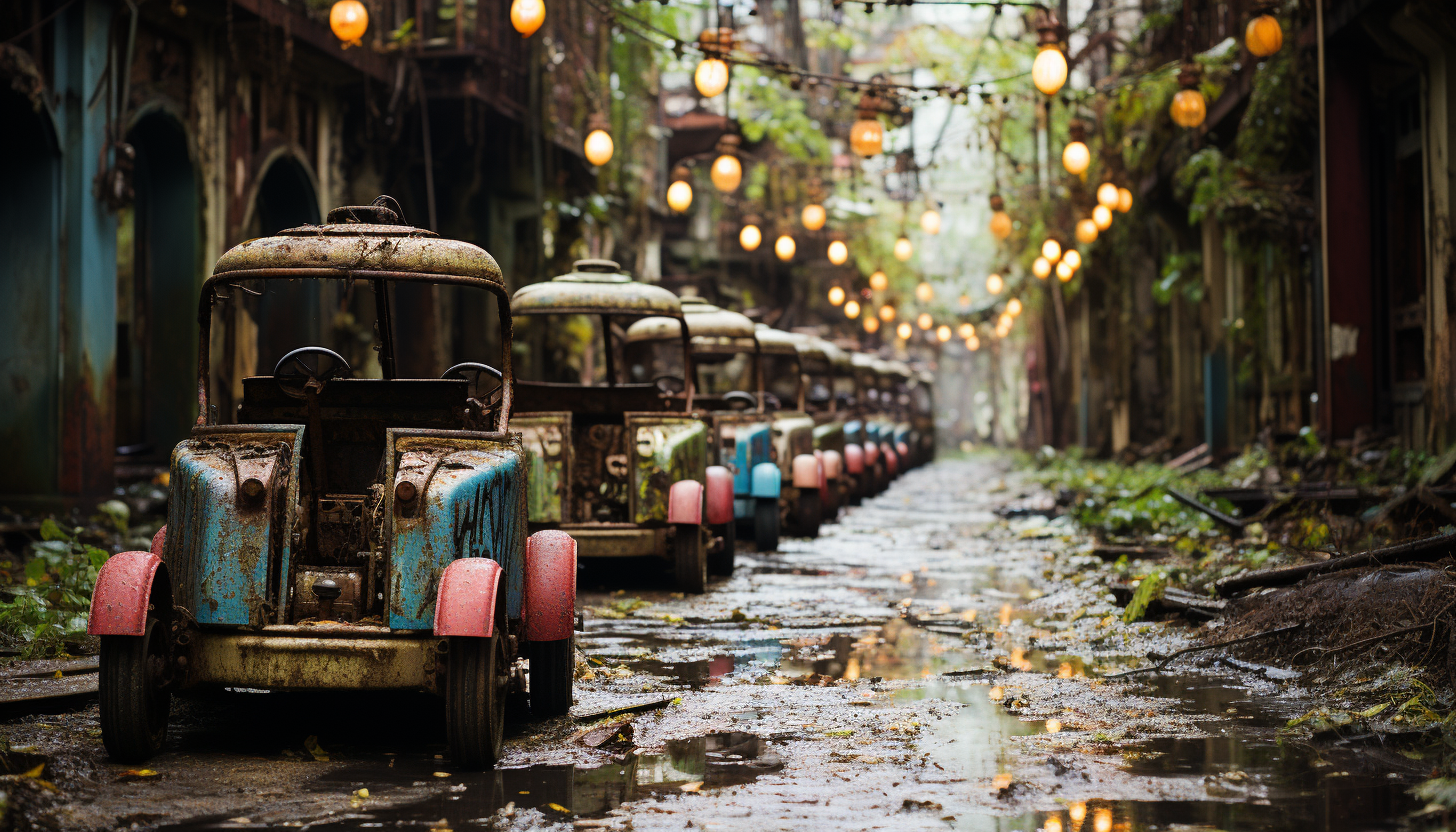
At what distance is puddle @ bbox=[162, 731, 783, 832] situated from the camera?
4.27 m

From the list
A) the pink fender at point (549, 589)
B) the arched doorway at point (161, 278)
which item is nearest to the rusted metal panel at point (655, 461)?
the pink fender at point (549, 589)

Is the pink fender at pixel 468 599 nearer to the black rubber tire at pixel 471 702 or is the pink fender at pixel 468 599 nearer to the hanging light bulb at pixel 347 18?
the black rubber tire at pixel 471 702

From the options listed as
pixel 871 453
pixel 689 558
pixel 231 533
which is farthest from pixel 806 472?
pixel 231 533

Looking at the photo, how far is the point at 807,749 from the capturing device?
209 inches

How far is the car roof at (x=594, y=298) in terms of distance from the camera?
1055cm

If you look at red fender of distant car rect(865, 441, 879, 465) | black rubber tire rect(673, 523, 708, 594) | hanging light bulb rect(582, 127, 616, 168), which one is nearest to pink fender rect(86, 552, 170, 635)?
black rubber tire rect(673, 523, 708, 594)

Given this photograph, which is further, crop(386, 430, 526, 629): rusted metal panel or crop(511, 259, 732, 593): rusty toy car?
crop(511, 259, 732, 593): rusty toy car

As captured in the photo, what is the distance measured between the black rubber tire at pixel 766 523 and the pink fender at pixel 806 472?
1.34m

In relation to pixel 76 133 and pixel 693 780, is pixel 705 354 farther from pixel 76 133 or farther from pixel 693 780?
pixel 693 780

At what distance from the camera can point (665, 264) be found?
1487 inches

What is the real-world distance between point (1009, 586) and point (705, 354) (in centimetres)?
524

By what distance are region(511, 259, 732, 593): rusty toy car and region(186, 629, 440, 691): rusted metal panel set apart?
4432 mm

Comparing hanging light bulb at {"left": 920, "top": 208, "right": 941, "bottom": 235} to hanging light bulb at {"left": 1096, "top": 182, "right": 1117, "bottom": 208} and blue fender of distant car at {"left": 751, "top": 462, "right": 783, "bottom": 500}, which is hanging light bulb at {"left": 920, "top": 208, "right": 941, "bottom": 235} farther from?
blue fender of distant car at {"left": 751, "top": 462, "right": 783, "bottom": 500}

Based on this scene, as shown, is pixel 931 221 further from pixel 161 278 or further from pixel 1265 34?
pixel 161 278
